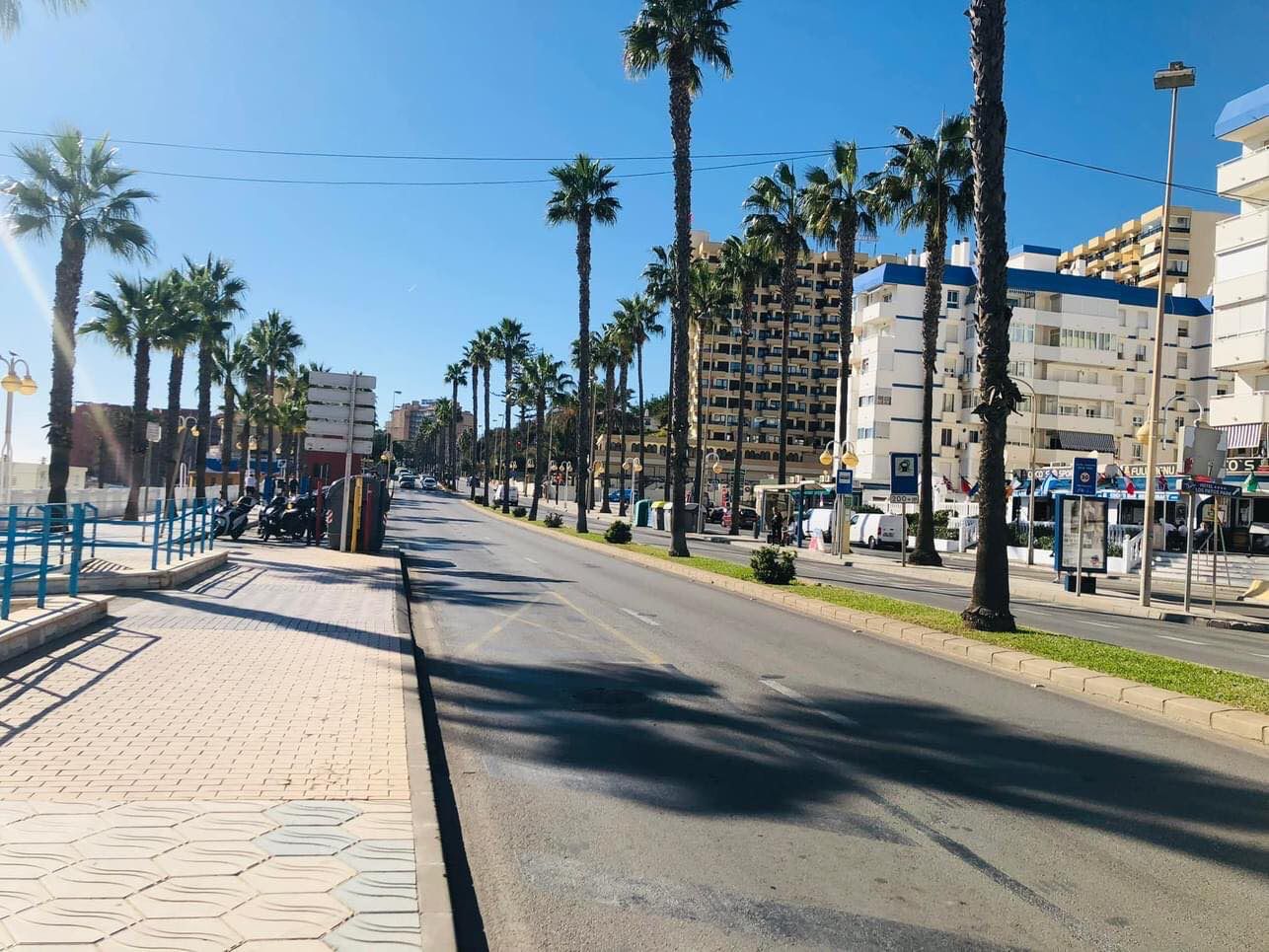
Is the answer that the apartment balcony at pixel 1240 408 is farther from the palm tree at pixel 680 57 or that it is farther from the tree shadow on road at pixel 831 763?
the tree shadow on road at pixel 831 763

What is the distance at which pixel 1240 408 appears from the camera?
124ft

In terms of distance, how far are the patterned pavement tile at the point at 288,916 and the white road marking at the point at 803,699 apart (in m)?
4.94

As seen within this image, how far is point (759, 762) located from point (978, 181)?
9916 mm

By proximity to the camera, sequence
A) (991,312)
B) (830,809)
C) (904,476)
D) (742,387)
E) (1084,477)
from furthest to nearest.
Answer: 1. (742,387)
2. (904,476)
3. (1084,477)
4. (991,312)
5. (830,809)

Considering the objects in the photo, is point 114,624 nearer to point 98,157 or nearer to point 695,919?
point 695,919

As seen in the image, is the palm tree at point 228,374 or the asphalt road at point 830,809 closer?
the asphalt road at point 830,809

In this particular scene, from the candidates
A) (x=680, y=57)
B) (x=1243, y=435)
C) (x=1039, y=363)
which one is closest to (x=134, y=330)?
(x=680, y=57)

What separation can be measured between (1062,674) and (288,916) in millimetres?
8537

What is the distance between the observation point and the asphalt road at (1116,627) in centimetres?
1397

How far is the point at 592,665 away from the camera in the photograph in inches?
405

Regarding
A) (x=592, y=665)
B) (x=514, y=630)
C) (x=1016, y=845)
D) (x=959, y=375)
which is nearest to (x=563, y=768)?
(x=1016, y=845)

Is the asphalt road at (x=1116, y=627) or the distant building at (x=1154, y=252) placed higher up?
the distant building at (x=1154, y=252)

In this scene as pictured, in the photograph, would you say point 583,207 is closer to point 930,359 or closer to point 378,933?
point 930,359

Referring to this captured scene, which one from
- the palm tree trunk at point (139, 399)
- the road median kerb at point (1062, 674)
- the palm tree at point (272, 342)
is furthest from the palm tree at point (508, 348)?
the road median kerb at point (1062, 674)
